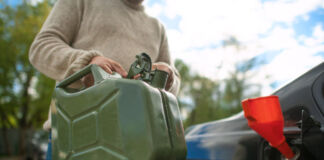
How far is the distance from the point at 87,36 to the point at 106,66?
498 millimetres

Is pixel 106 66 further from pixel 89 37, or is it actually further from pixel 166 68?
pixel 89 37

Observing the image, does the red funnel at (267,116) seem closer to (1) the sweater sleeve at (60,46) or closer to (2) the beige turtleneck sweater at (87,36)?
(2) the beige turtleneck sweater at (87,36)

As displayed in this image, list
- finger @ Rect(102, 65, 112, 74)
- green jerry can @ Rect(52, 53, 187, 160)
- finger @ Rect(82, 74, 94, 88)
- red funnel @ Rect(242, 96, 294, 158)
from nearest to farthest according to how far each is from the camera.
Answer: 1. green jerry can @ Rect(52, 53, 187, 160)
2. red funnel @ Rect(242, 96, 294, 158)
3. finger @ Rect(102, 65, 112, 74)
4. finger @ Rect(82, 74, 94, 88)

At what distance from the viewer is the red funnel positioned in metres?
1.06

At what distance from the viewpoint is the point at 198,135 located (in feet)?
6.62

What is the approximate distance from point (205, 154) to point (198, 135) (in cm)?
25

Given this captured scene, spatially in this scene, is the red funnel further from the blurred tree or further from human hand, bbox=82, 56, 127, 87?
the blurred tree

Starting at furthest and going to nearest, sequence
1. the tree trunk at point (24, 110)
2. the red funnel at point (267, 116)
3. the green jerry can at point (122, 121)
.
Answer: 1. the tree trunk at point (24, 110)
2. the red funnel at point (267, 116)
3. the green jerry can at point (122, 121)

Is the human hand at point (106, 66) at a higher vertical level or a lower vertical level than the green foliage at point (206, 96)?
higher

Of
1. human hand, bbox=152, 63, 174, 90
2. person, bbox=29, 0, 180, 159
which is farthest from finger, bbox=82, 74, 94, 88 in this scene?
human hand, bbox=152, 63, 174, 90

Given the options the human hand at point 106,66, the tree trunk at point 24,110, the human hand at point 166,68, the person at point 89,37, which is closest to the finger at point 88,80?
the human hand at point 106,66

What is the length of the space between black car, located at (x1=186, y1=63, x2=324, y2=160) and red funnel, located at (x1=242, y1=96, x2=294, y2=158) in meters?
0.14

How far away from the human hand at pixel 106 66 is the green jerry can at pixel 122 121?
0.07 meters

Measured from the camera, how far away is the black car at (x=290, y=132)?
114cm
